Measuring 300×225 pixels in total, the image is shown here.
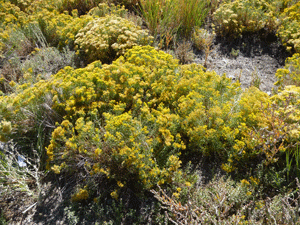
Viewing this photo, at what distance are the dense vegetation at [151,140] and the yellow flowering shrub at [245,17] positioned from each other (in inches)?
30.9

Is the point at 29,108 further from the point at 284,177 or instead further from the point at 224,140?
the point at 284,177

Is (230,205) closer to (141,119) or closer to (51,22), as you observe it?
(141,119)

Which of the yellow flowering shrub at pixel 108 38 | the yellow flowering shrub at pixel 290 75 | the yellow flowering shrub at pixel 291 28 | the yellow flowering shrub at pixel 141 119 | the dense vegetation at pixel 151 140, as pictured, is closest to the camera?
the dense vegetation at pixel 151 140

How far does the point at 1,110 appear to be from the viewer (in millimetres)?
3129

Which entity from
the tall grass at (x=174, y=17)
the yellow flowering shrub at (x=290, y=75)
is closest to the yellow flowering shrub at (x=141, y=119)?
the yellow flowering shrub at (x=290, y=75)

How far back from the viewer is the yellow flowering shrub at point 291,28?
437cm

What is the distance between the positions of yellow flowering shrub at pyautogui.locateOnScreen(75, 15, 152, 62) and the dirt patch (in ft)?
4.49

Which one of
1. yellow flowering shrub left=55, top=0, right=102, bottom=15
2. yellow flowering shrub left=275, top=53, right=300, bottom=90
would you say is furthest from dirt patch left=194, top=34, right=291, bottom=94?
yellow flowering shrub left=55, top=0, right=102, bottom=15

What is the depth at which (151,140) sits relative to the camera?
2.74 metres

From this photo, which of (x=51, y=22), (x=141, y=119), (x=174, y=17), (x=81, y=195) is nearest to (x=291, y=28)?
(x=174, y=17)

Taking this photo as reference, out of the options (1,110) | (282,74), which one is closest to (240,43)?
(282,74)

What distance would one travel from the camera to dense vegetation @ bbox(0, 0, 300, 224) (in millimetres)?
2564

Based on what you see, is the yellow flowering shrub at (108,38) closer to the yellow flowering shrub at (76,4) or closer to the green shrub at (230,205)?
the yellow flowering shrub at (76,4)

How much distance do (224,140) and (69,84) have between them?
2.16m
